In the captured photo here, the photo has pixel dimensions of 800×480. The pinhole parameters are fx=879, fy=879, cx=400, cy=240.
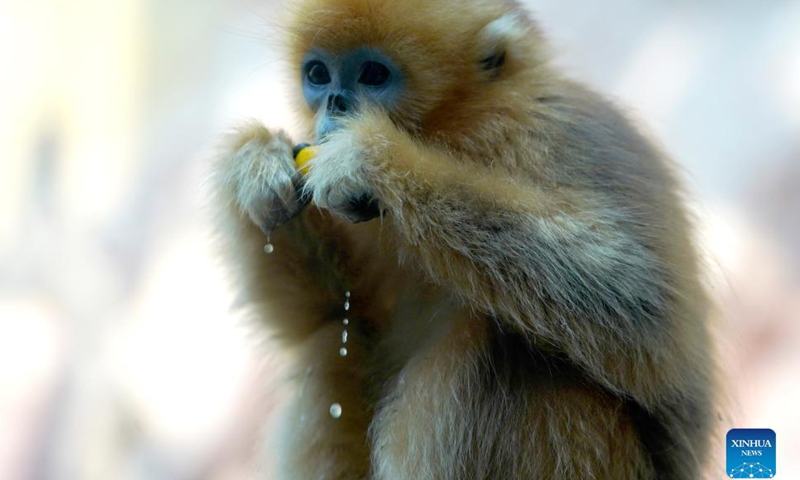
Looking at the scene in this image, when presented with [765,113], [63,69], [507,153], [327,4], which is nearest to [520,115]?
[507,153]

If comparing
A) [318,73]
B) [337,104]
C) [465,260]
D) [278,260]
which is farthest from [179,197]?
[465,260]

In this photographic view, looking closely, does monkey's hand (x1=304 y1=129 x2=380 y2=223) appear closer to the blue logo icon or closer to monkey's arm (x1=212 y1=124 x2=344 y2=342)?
A: monkey's arm (x1=212 y1=124 x2=344 y2=342)

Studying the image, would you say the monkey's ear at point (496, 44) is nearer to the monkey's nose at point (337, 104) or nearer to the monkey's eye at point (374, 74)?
the monkey's eye at point (374, 74)

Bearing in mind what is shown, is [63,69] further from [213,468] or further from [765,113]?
[765,113]

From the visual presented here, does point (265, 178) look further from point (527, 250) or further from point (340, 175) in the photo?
point (527, 250)

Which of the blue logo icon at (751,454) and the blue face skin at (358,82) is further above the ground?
the blue face skin at (358,82)

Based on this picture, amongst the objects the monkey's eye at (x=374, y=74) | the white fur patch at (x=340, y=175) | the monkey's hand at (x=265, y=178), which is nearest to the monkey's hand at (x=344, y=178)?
the white fur patch at (x=340, y=175)
